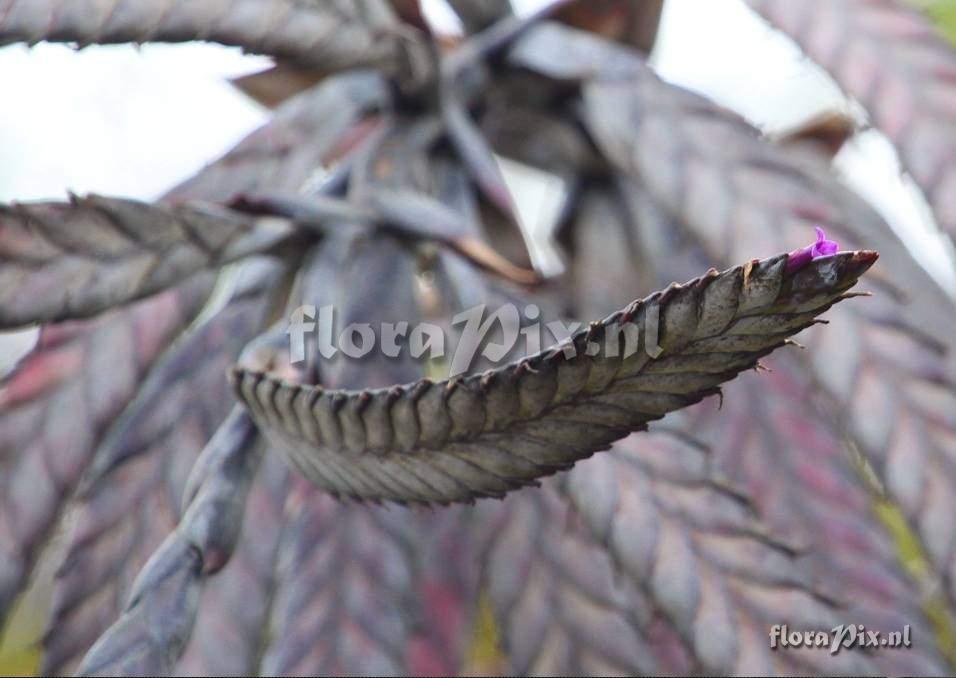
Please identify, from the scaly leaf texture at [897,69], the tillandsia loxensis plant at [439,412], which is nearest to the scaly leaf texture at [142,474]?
the tillandsia loxensis plant at [439,412]

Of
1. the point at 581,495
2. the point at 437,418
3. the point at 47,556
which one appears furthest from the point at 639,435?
the point at 47,556

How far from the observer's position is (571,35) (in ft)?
2.58

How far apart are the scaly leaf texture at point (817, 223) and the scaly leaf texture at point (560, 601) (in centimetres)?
13

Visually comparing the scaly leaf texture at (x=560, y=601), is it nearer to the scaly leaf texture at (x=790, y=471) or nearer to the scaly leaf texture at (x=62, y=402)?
the scaly leaf texture at (x=790, y=471)

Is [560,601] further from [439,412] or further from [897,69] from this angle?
[897,69]

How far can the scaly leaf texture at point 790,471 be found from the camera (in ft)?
1.90

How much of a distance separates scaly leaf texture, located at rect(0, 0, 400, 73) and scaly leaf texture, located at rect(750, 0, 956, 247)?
0.81 ft

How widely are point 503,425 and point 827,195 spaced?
1.31 feet

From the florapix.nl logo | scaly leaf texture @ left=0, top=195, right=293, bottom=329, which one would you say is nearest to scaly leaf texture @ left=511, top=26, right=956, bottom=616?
Answer: the florapix.nl logo

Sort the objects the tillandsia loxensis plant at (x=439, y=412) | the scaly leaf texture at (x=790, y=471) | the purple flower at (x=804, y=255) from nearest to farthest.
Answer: the purple flower at (x=804, y=255) → the tillandsia loxensis plant at (x=439, y=412) → the scaly leaf texture at (x=790, y=471)

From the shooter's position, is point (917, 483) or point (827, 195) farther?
point (827, 195)

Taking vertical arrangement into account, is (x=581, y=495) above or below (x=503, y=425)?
below

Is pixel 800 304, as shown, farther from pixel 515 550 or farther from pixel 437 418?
pixel 515 550

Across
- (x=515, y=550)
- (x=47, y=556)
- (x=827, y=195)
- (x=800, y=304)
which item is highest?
(x=800, y=304)
